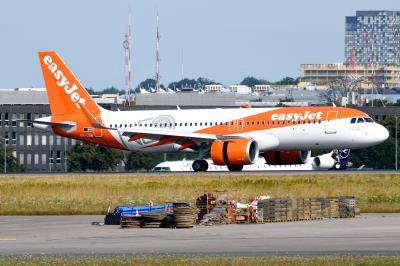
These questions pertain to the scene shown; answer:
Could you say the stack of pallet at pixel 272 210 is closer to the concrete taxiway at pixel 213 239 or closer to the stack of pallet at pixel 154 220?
the concrete taxiway at pixel 213 239

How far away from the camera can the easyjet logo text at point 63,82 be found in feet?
321

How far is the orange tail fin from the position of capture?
3851 inches

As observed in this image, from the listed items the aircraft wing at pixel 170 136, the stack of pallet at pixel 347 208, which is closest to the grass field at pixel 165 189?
the stack of pallet at pixel 347 208

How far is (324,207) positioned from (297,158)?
130ft

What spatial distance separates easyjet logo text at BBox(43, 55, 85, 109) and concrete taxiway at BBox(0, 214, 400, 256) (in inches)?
1767

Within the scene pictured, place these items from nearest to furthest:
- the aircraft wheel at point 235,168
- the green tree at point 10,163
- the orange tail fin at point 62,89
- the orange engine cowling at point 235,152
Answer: the orange engine cowling at point 235,152 → the aircraft wheel at point 235,168 → the orange tail fin at point 62,89 → the green tree at point 10,163

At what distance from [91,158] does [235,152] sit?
75.5 metres

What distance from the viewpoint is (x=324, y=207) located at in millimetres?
54094

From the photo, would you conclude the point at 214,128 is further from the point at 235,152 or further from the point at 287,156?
the point at 287,156

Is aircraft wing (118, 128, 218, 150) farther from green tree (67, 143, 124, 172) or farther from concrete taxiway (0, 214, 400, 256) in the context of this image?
green tree (67, 143, 124, 172)

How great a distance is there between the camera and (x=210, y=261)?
36656 mm

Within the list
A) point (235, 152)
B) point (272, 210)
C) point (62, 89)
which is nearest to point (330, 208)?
point (272, 210)

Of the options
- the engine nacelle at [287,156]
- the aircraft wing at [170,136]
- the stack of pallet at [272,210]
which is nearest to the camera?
the stack of pallet at [272,210]

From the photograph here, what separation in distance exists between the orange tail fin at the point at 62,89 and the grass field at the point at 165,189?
16567mm
